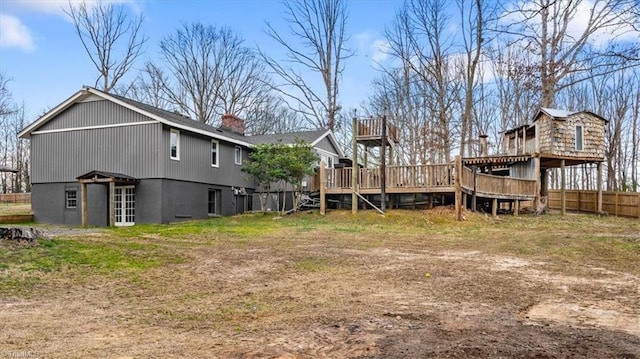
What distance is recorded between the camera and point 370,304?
18.2 feet

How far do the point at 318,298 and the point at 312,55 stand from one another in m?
27.4

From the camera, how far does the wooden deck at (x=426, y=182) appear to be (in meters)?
17.7

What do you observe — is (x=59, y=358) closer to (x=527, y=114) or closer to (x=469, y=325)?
(x=469, y=325)

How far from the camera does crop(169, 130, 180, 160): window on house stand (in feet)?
60.5

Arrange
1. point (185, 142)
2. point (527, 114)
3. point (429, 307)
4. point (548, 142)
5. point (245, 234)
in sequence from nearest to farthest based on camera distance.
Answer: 1. point (429, 307)
2. point (245, 234)
3. point (185, 142)
4. point (548, 142)
5. point (527, 114)

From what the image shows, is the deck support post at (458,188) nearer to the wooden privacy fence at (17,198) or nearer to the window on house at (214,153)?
the window on house at (214,153)

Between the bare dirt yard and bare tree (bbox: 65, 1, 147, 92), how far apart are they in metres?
22.2

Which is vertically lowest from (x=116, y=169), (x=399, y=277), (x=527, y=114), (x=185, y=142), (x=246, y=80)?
(x=399, y=277)

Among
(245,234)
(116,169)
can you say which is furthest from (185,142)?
(245,234)

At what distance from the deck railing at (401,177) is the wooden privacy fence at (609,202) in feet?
38.7

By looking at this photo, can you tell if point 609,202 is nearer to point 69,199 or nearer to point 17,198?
point 69,199

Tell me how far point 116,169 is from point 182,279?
13136mm

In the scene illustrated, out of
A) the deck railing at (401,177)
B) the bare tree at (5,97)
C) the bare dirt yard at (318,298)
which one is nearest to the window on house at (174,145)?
the deck railing at (401,177)

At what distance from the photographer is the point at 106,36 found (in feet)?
98.9
